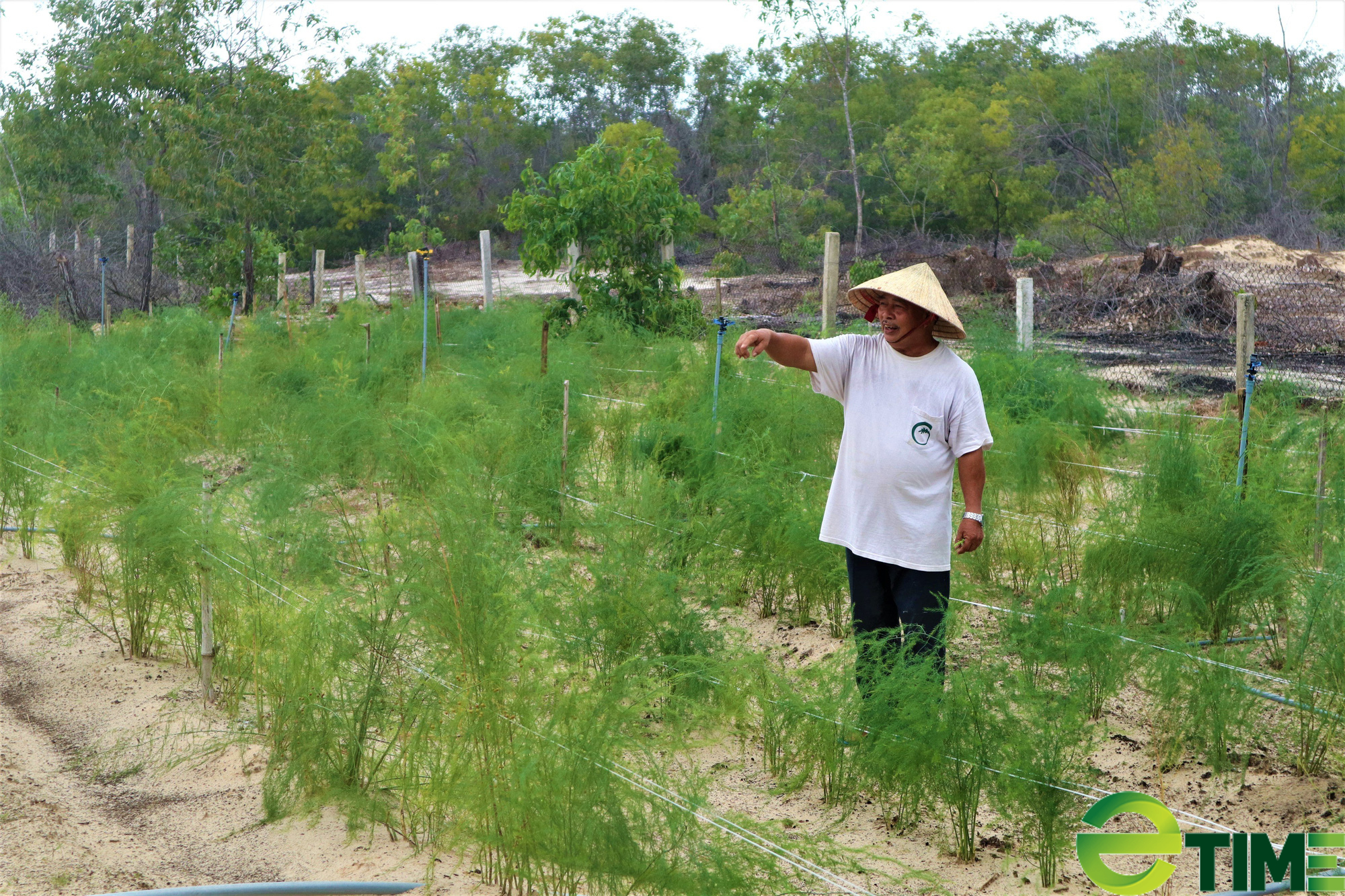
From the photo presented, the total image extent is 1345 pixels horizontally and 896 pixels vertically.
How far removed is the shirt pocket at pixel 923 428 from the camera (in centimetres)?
316

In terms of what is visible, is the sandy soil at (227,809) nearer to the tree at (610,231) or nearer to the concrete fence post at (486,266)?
the tree at (610,231)

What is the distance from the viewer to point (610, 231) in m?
10.6

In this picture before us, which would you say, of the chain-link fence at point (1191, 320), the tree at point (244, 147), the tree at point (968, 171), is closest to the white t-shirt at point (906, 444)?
the chain-link fence at point (1191, 320)

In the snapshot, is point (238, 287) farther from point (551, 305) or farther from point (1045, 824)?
point (1045, 824)

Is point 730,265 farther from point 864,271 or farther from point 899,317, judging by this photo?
point 899,317

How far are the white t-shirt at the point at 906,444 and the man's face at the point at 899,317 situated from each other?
0.06 meters

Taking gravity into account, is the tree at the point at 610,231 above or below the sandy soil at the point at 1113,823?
above

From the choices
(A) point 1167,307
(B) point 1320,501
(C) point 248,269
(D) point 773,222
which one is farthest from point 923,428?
(D) point 773,222

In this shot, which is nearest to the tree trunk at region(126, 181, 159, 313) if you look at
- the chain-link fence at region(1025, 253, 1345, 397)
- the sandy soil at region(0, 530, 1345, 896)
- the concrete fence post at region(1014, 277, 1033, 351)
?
the chain-link fence at region(1025, 253, 1345, 397)

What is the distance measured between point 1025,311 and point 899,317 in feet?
20.9
